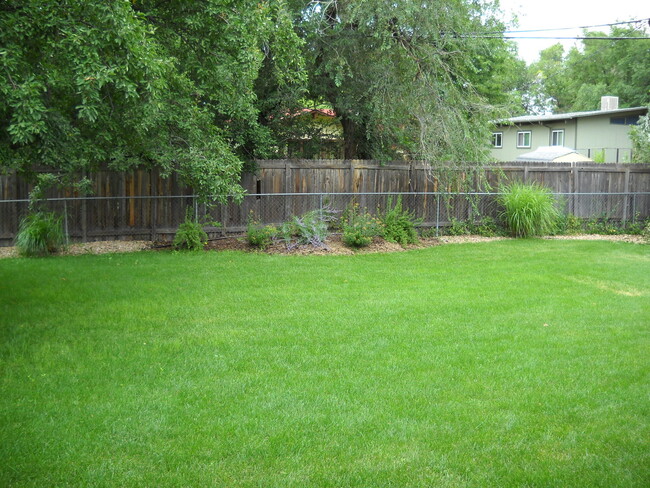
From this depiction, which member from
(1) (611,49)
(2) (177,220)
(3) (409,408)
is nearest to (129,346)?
(3) (409,408)

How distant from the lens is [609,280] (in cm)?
1159

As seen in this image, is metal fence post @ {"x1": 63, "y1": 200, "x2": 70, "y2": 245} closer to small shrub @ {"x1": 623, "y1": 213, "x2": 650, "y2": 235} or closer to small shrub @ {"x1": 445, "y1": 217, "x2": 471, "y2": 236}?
small shrub @ {"x1": 445, "y1": 217, "x2": 471, "y2": 236}

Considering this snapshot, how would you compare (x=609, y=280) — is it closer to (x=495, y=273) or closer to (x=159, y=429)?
(x=495, y=273)

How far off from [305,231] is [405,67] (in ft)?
15.0

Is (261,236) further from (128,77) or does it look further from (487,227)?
(128,77)

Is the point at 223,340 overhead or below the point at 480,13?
below

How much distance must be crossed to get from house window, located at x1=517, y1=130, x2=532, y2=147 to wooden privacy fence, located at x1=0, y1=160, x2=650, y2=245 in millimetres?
18711

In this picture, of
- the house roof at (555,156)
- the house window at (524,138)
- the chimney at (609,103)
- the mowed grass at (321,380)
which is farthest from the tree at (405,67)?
the chimney at (609,103)

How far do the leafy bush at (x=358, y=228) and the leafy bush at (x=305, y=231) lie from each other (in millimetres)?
513

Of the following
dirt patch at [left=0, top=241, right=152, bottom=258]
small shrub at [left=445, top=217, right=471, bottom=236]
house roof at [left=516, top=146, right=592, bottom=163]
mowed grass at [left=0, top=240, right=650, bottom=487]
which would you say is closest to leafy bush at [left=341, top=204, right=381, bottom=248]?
small shrub at [left=445, top=217, right=471, bottom=236]

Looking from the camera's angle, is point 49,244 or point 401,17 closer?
point 49,244

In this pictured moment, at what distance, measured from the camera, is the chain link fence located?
15148 mm

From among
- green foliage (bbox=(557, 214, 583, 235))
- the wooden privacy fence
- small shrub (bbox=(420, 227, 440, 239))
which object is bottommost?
small shrub (bbox=(420, 227, 440, 239))

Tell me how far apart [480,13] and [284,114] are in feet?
18.1
